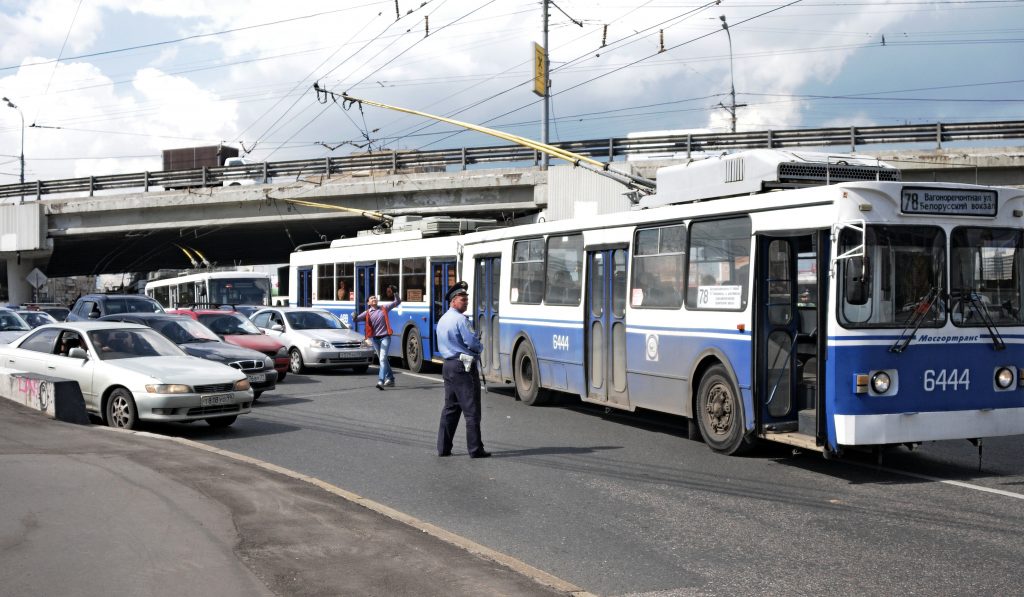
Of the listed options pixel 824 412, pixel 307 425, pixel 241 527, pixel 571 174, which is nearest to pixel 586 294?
pixel 307 425

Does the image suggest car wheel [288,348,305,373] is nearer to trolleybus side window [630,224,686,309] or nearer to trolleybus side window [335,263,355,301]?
trolleybus side window [335,263,355,301]

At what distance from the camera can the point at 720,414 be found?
1123cm

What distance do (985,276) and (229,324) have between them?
577 inches

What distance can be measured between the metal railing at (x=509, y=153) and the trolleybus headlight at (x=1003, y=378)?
72.7 ft

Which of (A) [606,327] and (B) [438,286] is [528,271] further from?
(B) [438,286]

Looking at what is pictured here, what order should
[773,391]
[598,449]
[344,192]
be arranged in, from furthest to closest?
[344,192] < [598,449] < [773,391]

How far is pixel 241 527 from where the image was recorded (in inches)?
282

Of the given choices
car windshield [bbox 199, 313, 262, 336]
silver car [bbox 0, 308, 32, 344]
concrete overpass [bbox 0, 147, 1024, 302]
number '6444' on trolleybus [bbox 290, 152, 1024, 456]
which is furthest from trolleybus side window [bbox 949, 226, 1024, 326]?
concrete overpass [bbox 0, 147, 1024, 302]

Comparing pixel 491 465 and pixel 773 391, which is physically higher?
pixel 773 391

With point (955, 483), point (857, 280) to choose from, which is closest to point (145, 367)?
point (857, 280)

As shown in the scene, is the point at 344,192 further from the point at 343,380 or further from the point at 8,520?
the point at 8,520

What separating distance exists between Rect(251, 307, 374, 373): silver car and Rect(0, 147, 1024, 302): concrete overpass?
44.1 ft

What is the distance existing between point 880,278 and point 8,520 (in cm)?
746

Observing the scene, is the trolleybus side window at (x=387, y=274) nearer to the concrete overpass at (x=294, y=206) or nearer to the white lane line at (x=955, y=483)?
the concrete overpass at (x=294, y=206)
